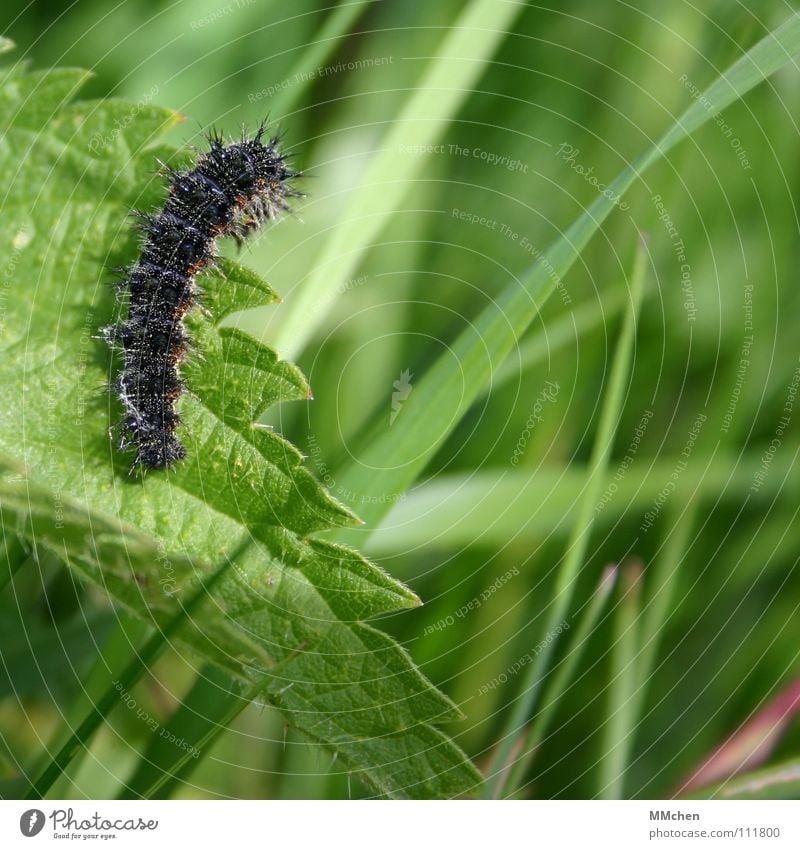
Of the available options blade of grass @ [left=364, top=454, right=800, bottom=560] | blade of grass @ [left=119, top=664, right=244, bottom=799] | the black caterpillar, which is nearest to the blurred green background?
blade of grass @ [left=364, top=454, right=800, bottom=560]

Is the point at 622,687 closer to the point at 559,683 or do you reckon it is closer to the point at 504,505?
the point at 559,683

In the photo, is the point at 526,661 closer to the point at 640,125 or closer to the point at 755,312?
the point at 755,312

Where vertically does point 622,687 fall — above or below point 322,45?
below

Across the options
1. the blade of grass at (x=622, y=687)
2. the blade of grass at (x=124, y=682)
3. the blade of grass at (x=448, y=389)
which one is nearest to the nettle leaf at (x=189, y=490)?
the blade of grass at (x=124, y=682)

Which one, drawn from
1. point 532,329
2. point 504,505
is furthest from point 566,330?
point 504,505

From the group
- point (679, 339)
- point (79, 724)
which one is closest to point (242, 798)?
point (79, 724)

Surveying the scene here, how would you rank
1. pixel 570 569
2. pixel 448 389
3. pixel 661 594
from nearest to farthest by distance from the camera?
pixel 448 389 → pixel 570 569 → pixel 661 594
